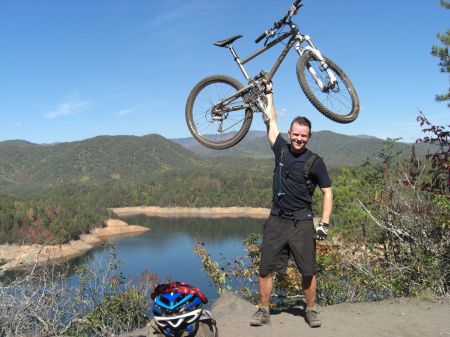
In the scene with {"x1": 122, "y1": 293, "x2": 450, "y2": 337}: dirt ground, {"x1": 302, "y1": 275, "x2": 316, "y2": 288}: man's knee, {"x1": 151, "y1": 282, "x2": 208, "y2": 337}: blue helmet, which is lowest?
{"x1": 122, "y1": 293, "x2": 450, "y2": 337}: dirt ground

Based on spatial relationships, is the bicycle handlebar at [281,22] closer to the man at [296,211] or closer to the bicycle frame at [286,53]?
the bicycle frame at [286,53]

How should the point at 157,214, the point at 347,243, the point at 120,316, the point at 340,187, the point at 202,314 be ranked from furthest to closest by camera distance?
the point at 157,214 < the point at 340,187 < the point at 120,316 < the point at 347,243 < the point at 202,314

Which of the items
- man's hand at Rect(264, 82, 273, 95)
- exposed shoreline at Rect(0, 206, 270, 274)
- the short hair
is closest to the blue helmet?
the short hair

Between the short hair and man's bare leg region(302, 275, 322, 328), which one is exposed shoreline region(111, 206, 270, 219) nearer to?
man's bare leg region(302, 275, 322, 328)

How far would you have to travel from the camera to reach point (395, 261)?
6.36 meters

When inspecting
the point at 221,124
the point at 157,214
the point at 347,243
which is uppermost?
the point at 221,124

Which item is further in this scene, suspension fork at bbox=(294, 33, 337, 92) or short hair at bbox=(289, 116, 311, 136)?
suspension fork at bbox=(294, 33, 337, 92)

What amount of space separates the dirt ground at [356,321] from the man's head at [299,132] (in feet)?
6.05

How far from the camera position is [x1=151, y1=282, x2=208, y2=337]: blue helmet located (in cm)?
276

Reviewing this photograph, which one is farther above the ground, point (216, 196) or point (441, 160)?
point (441, 160)

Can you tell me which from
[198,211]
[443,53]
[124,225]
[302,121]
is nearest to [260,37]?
[302,121]

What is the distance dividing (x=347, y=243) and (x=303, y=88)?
432cm

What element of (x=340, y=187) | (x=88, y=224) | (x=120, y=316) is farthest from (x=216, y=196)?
(x=120, y=316)

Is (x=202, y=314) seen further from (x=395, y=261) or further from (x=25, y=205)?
(x=25, y=205)
